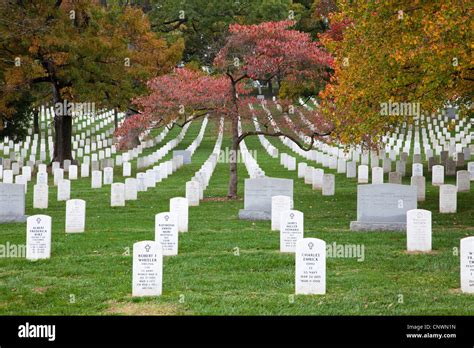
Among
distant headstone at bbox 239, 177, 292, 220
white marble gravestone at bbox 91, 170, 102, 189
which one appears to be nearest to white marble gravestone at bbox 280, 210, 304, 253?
distant headstone at bbox 239, 177, 292, 220

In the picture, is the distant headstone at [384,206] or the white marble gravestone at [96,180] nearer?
the distant headstone at [384,206]

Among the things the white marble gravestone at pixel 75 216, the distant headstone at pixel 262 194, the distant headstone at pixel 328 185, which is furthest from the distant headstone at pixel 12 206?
the distant headstone at pixel 328 185

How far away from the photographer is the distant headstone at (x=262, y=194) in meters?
21.7

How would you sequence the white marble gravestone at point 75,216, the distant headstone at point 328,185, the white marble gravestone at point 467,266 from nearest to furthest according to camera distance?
the white marble gravestone at point 467,266
the white marble gravestone at point 75,216
the distant headstone at point 328,185

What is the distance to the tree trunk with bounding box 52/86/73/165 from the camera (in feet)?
129

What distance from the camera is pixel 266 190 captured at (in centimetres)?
2172

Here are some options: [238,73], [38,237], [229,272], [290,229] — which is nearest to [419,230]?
[290,229]

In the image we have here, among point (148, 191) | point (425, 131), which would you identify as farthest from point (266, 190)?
point (425, 131)

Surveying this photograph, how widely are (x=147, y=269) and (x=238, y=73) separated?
1523 cm

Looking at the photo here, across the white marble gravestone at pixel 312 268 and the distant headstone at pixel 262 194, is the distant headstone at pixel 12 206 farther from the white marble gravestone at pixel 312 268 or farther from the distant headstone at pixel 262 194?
the white marble gravestone at pixel 312 268

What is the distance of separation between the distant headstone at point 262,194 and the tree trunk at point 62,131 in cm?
1912

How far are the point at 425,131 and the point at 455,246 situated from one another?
36.9 metres

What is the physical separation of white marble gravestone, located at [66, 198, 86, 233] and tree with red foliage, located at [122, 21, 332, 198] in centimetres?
749

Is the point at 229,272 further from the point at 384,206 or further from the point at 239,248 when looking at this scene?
the point at 384,206
